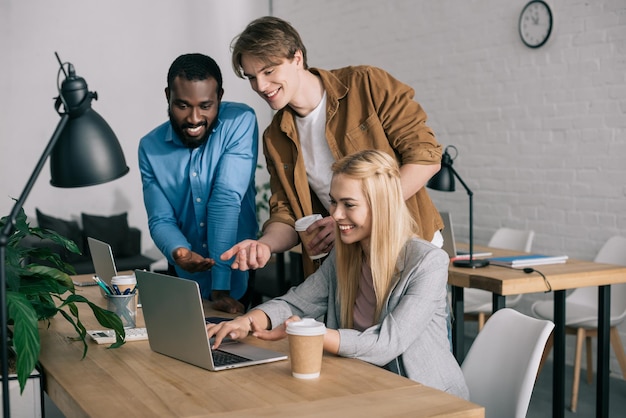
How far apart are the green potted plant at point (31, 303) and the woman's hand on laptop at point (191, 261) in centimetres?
31

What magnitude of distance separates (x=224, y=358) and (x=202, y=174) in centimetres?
89

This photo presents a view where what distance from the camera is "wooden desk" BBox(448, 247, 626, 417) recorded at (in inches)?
128

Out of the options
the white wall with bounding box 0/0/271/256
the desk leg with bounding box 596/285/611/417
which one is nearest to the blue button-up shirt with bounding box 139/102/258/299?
the desk leg with bounding box 596/285/611/417

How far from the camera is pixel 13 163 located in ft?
21.6

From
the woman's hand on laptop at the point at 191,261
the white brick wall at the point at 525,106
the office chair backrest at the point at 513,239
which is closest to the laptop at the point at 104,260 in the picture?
the woman's hand on laptop at the point at 191,261

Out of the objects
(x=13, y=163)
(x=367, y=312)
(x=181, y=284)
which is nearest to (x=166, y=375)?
Answer: (x=181, y=284)

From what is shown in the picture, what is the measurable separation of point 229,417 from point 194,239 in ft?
4.28

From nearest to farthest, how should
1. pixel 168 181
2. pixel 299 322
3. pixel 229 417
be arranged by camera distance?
pixel 229 417
pixel 299 322
pixel 168 181

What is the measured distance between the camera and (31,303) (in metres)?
1.94

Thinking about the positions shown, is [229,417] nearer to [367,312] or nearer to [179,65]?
[367,312]

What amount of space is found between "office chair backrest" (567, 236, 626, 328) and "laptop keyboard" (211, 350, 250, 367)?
2566 mm

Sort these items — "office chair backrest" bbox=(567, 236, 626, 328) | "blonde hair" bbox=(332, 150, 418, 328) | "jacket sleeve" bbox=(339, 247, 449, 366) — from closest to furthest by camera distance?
"jacket sleeve" bbox=(339, 247, 449, 366) → "blonde hair" bbox=(332, 150, 418, 328) → "office chair backrest" bbox=(567, 236, 626, 328)

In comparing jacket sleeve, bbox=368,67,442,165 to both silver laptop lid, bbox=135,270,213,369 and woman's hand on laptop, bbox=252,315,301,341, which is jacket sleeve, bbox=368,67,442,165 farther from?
silver laptop lid, bbox=135,270,213,369

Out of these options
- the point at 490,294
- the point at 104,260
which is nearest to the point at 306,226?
the point at 104,260
